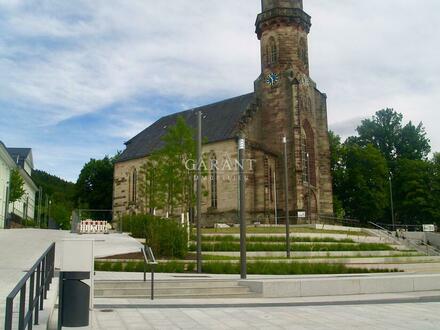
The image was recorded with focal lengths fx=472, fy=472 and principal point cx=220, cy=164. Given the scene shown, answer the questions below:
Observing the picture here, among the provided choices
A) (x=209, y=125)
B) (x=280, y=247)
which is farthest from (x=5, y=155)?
(x=280, y=247)

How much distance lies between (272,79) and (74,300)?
150 ft

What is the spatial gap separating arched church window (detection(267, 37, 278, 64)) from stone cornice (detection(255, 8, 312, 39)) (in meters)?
1.87

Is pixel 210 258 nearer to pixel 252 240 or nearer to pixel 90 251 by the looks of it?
pixel 252 240

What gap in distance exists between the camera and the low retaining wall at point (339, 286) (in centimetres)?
1331

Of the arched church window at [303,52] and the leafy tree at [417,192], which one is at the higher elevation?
the arched church window at [303,52]

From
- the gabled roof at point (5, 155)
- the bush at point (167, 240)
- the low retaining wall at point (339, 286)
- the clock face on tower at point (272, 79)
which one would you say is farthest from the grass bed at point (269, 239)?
the clock face on tower at point (272, 79)

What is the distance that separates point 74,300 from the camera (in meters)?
7.22

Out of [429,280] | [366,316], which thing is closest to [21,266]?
[366,316]

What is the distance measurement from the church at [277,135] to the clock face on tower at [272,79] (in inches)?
4.2

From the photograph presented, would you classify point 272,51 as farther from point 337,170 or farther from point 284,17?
point 337,170

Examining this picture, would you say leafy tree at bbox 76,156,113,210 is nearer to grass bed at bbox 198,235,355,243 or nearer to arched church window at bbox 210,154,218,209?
arched church window at bbox 210,154,218,209

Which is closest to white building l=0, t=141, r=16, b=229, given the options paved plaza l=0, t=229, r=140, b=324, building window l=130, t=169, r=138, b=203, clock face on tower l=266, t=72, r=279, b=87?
building window l=130, t=169, r=138, b=203

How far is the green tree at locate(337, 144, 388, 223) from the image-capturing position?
190 ft

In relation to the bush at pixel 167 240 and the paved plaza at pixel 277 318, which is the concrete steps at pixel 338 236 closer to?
the bush at pixel 167 240
